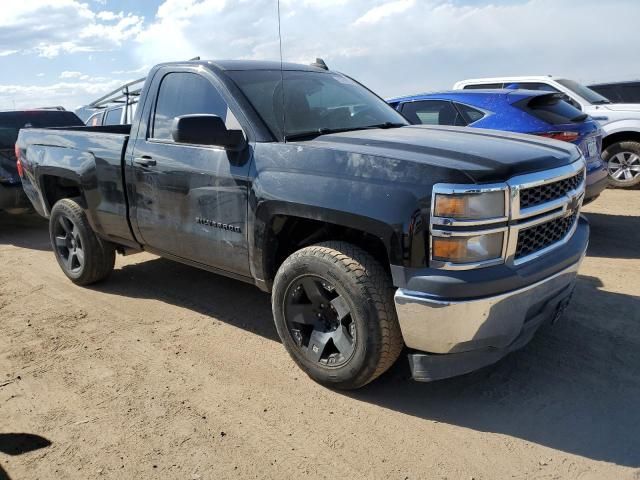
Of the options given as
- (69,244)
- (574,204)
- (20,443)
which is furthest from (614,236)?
(20,443)

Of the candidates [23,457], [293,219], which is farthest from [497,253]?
[23,457]

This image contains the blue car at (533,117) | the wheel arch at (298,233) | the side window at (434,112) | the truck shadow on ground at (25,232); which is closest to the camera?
the wheel arch at (298,233)

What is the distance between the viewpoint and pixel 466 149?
3.03 metres

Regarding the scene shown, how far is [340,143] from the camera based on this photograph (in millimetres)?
3256

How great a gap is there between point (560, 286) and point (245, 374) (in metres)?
1.99

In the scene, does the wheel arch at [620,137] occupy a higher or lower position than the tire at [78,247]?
higher

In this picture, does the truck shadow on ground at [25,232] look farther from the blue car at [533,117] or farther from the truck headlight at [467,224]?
the truck headlight at [467,224]

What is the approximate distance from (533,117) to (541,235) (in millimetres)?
3639

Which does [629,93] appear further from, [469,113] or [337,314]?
[337,314]

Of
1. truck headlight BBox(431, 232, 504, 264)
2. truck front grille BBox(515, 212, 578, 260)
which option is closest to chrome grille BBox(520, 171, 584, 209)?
truck front grille BBox(515, 212, 578, 260)

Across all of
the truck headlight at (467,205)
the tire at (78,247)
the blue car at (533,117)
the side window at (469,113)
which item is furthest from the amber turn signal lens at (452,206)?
the side window at (469,113)

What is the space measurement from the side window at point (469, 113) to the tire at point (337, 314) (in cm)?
420

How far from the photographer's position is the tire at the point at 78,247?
5059 mm

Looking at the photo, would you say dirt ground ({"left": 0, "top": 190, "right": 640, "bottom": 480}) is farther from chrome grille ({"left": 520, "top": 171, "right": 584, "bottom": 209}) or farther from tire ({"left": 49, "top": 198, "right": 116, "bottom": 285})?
chrome grille ({"left": 520, "top": 171, "right": 584, "bottom": 209})
